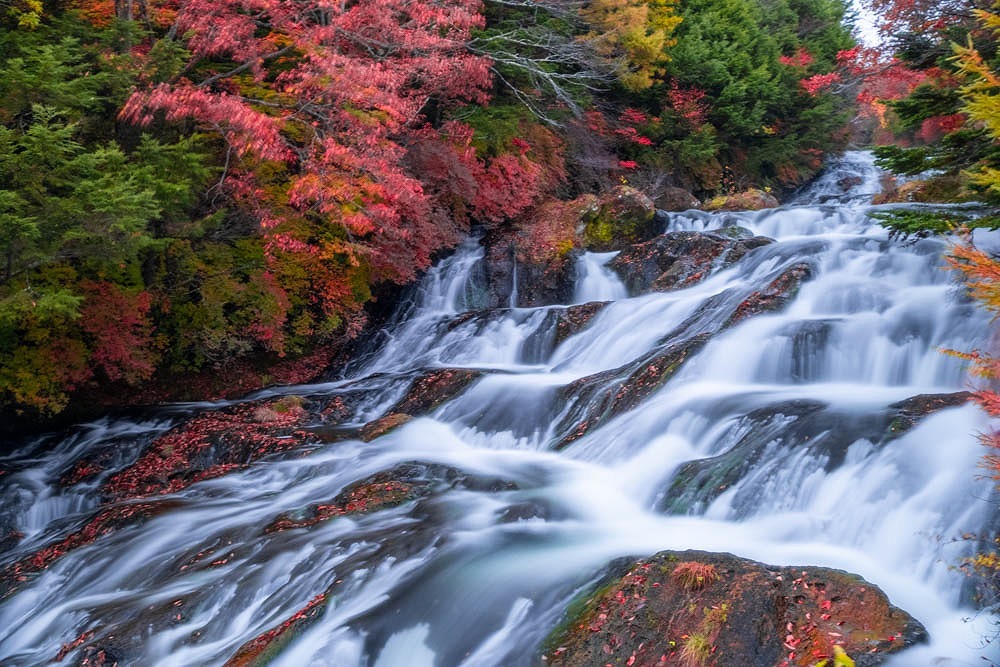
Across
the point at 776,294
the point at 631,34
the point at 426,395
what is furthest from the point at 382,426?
the point at 631,34

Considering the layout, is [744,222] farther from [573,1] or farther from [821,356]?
[821,356]

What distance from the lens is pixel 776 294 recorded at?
10.4 meters

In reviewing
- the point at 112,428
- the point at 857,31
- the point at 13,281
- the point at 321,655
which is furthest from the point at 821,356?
the point at 857,31

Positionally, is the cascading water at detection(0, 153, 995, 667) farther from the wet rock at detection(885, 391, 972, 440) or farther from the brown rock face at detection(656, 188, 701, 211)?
the brown rock face at detection(656, 188, 701, 211)

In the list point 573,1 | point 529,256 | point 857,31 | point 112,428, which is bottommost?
point 112,428

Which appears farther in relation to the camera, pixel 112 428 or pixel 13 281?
pixel 112 428

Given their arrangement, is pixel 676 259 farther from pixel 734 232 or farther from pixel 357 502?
pixel 357 502

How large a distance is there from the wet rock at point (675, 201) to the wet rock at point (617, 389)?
34.7ft

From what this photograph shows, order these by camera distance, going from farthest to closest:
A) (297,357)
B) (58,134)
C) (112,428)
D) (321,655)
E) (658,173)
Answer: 1. (658,173)
2. (297,357)
3. (112,428)
4. (58,134)
5. (321,655)

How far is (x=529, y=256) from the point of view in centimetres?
1571

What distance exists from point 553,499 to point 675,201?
47.4 ft

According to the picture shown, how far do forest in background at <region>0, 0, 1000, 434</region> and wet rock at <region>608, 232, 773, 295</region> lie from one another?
2991 mm

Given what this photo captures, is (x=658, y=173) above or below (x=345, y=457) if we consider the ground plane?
above

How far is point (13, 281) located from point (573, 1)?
1369cm
